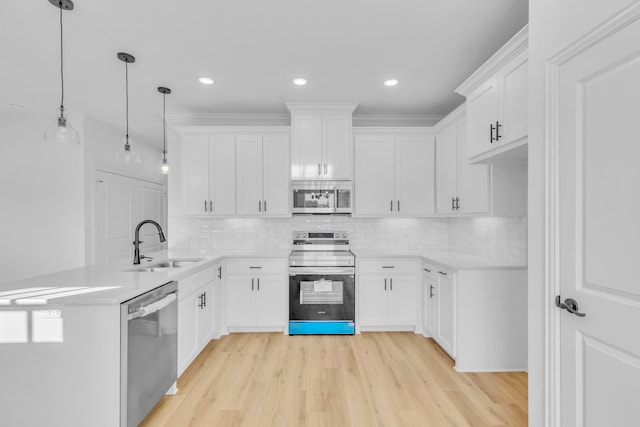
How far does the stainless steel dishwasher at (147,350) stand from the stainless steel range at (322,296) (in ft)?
4.73

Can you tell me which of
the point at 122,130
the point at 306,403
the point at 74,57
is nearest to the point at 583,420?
the point at 306,403

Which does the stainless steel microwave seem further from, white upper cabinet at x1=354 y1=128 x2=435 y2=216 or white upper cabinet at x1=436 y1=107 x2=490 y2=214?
white upper cabinet at x1=436 y1=107 x2=490 y2=214

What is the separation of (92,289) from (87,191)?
10.2 ft

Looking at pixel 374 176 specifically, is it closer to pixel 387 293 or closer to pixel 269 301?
pixel 387 293

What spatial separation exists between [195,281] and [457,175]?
2891 millimetres

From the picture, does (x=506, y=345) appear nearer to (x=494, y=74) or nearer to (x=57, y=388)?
(x=494, y=74)

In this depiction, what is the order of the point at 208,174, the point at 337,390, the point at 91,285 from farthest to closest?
the point at 208,174 < the point at 337,390 < the point at 91,285

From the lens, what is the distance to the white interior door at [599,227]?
1146 mm

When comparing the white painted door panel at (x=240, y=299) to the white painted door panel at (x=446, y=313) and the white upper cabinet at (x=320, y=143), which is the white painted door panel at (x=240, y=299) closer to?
the white upper cabinet at (x=320, y=143)

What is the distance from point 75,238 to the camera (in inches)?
161

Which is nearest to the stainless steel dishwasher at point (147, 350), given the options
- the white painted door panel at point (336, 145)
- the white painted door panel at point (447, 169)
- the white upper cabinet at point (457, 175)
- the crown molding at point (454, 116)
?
the white painted door panel at point (336, 145)

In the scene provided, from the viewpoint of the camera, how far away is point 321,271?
3.53 meters

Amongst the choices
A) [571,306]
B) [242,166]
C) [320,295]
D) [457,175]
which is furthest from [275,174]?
[571,306]

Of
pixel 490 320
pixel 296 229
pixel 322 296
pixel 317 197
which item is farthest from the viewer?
pixel 296 229
